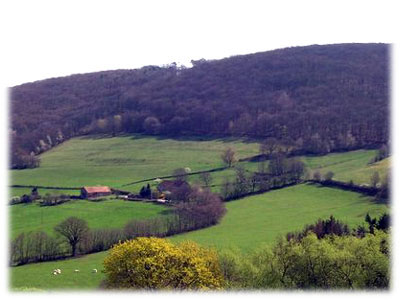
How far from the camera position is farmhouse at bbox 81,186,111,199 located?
5303 centimetres

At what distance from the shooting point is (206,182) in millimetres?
55156

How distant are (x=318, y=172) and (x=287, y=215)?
12.8m

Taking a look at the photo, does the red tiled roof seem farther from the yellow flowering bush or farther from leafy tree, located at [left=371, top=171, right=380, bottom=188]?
the yellow flowering bush

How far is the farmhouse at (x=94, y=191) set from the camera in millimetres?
53031

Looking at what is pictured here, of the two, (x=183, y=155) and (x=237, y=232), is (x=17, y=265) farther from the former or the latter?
(x=183, y=155)

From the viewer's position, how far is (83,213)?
1796 inches

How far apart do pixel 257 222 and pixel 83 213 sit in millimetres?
14841

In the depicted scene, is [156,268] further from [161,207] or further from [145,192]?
[145,192]

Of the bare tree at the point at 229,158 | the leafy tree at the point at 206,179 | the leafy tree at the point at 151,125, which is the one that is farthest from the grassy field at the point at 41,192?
the leafy tree at the point at 151,125

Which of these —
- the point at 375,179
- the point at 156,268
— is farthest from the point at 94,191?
the point at 156,268

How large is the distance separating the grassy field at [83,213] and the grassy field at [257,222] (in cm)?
636

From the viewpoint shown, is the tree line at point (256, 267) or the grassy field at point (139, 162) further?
the grassy field at point (139, 162)

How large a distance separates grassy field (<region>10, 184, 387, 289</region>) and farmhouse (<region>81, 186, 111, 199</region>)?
534 inches

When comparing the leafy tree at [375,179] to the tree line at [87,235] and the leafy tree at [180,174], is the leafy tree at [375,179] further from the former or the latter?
the leafy tree at [180,174]
